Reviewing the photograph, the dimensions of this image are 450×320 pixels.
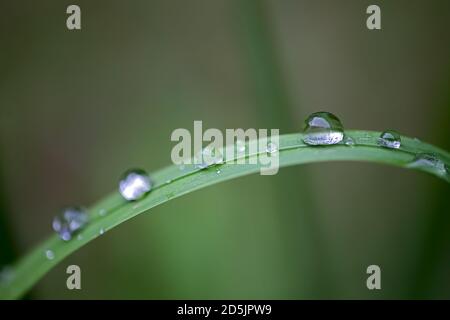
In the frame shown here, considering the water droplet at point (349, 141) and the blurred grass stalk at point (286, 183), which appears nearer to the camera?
the water droplet at point (349, 141)

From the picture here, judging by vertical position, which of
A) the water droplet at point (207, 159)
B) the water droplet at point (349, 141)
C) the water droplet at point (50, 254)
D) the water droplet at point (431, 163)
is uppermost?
the water droplet at point (349, 141)

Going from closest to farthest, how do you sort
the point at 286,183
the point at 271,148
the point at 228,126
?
the point at 271,148 < the point at 286,183 < the point at 228,126

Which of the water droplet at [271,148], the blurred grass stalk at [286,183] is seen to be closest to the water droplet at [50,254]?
the water droplet at [271,148]

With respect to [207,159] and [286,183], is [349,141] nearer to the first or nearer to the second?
[207,159]

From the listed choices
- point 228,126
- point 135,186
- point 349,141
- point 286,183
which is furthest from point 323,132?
point 228,126

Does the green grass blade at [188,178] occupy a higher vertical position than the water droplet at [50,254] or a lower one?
higher

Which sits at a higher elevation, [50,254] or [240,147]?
[240,147]

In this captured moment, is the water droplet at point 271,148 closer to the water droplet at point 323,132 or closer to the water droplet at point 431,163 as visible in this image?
the water droplet at point 323,132
